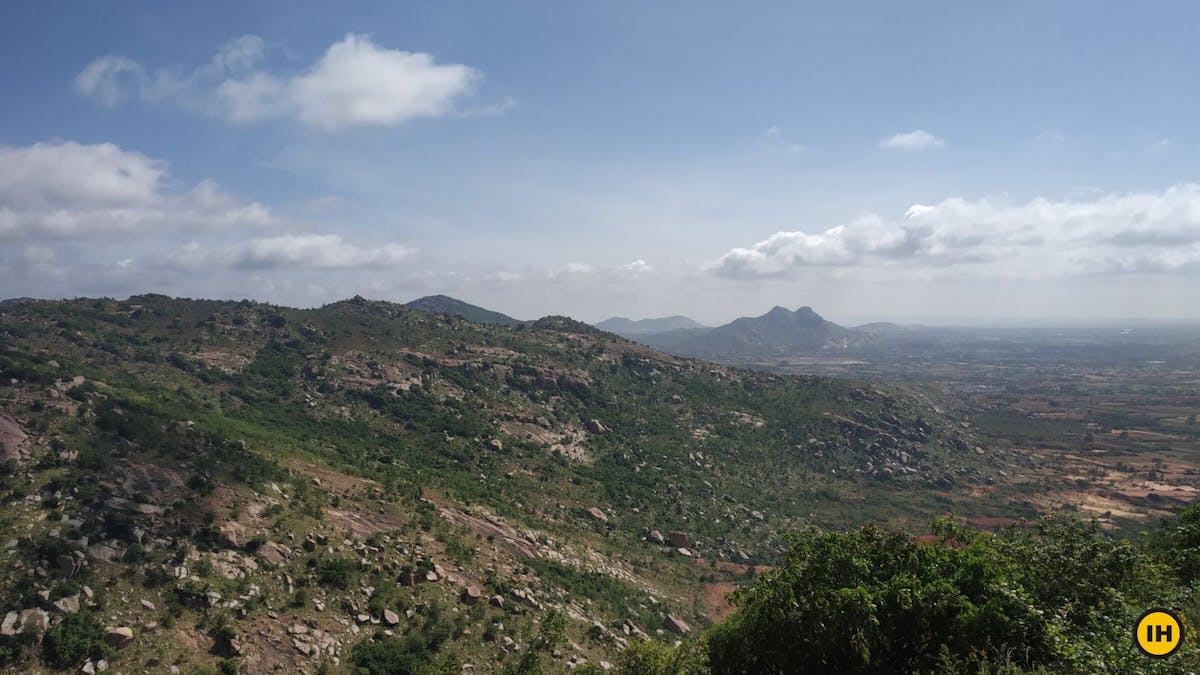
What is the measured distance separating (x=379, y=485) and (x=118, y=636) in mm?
24595

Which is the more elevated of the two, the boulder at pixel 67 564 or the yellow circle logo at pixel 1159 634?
the yellow circle logo at pixel 1159 634

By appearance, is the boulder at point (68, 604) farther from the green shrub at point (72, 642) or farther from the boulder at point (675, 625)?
the boulder at point (675, 625)

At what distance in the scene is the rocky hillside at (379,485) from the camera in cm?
2819

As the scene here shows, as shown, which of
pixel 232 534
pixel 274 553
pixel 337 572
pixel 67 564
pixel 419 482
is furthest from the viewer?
pixel 419 482

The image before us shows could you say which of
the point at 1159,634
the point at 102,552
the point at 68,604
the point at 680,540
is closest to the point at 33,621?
the point at 68,604

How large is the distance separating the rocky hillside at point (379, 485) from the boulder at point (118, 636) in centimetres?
11

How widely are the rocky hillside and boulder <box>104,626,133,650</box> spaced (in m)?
0.11

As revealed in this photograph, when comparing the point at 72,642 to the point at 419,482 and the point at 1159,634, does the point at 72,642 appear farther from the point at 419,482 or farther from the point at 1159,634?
the point at 1159,634

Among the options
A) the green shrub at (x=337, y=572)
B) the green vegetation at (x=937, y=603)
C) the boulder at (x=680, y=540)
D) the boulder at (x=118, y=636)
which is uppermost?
the green vegetation at (x=937, y=603)

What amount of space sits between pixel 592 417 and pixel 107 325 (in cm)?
8801

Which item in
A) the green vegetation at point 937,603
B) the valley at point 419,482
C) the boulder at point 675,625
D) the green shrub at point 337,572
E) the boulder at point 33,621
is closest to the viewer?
the green vegetation at point 937,603

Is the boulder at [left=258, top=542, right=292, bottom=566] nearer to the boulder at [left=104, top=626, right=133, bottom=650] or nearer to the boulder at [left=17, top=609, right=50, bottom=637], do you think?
the boulder at [left=104, top=626, right=133, bottom=650]

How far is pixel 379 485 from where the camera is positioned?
4919cm

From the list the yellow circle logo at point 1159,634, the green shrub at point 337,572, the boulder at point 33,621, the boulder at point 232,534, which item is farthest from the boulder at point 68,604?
the yellow circle logo at point 1159,634
